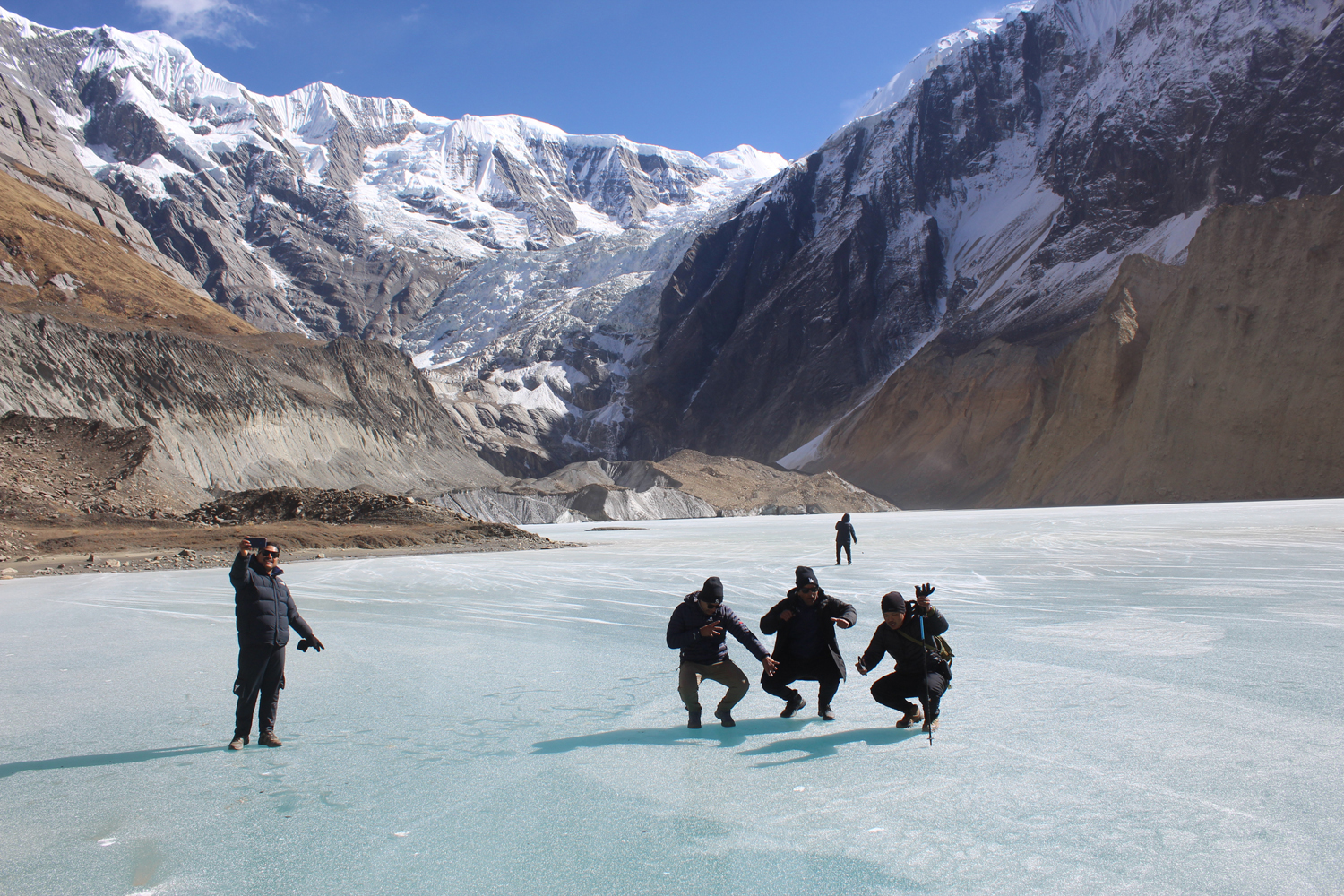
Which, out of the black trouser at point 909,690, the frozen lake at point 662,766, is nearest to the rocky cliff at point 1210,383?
the frozen lake at point 662,766

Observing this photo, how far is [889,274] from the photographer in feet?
313

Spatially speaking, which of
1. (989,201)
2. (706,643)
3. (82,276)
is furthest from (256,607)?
(989,201)

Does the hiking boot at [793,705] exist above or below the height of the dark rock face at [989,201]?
below

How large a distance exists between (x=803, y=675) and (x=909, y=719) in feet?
2.53

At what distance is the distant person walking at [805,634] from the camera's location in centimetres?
584

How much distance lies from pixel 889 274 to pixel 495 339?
6280cm

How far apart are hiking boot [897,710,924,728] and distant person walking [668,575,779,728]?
0.96m

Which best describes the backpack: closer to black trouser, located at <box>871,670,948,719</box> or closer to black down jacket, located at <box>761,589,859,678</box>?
black trouser, located at <box>871,670,948,719</box>

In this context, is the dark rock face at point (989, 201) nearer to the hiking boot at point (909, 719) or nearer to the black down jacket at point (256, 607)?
the hiking boot at point (909, 719)

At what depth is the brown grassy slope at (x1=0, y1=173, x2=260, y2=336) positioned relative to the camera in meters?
51.0

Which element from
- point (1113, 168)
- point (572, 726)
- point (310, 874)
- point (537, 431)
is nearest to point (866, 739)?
point (572, 726)

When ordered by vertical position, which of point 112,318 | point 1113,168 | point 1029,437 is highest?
point 1113,168

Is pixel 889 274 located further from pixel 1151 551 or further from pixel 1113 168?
pixel 1151 551

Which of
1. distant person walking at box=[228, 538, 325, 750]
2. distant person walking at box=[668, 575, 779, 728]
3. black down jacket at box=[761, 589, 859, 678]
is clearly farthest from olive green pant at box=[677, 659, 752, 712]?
distant person walking at box=[228, 538, 325, 750]
